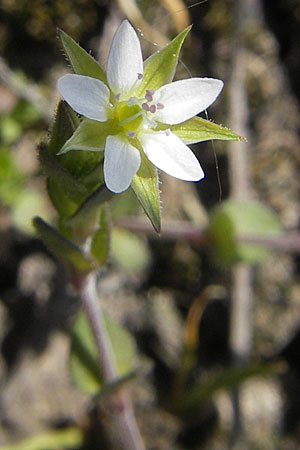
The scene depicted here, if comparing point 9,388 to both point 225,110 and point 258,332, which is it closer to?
Answer: point 258,332

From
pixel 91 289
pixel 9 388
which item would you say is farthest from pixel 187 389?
pixel 91 289

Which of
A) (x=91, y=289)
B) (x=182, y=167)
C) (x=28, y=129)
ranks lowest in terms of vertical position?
(x=91, y=289)

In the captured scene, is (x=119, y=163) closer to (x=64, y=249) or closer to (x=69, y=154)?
(x=69, y=154)

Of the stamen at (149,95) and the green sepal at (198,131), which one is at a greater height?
the stamen at (149,95)

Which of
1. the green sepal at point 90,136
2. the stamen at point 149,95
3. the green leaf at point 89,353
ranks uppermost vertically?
the green sepal at point 90,136

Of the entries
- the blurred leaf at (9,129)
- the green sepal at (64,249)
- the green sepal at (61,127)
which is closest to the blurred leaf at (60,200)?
the green sepal at (64,249)

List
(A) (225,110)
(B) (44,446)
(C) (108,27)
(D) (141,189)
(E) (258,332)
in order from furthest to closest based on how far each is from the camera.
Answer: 1. (A) (225,110)
2. (E) (258,332)
3. (C) (108,27)
4. (B) (44,446)
5. (D) (141,189)

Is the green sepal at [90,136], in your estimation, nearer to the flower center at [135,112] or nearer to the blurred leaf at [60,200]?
the flower center at [135,112]
